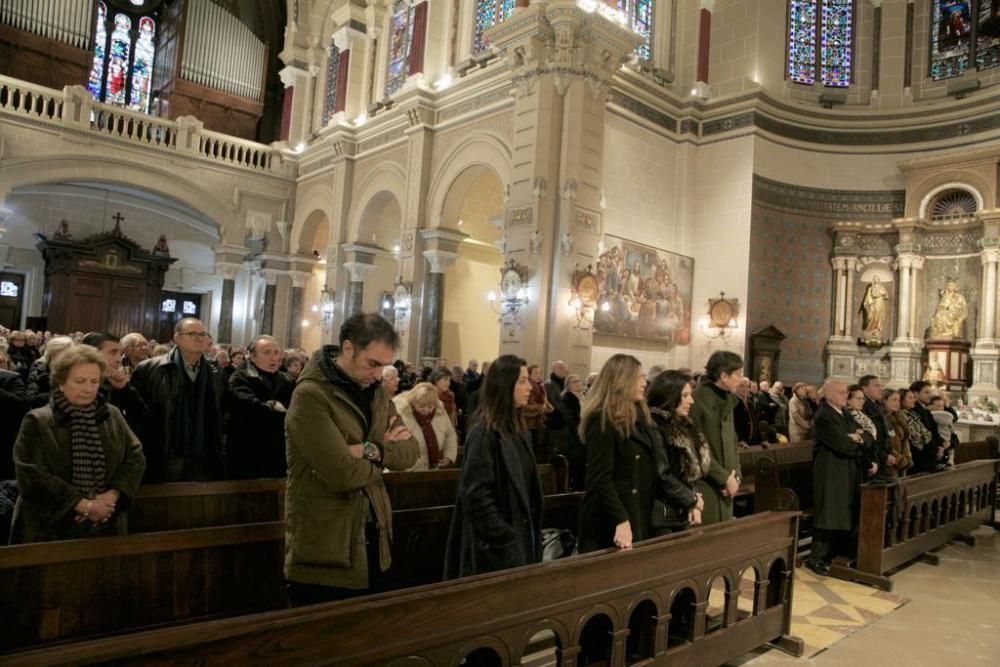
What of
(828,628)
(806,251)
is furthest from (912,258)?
(828,628)

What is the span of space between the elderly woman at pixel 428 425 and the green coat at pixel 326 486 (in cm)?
231

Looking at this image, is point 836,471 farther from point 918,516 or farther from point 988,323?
point 988,323

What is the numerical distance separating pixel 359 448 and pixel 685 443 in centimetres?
178

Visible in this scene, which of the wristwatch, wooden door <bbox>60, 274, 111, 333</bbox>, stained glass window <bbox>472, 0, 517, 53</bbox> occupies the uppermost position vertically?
stained glass window <bbox>472, 0, 517, 53</bbox>

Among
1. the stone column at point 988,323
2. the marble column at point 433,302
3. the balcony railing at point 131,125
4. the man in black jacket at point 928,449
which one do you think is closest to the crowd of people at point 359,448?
the man in black jacket at point 928,449

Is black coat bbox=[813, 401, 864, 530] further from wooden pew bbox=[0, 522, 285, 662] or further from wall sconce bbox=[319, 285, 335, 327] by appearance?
wall sconce bbox=[319, 285, 335, 327]

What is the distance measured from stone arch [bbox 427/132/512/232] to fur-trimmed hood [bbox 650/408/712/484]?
8429 millimetres

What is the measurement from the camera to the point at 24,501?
2.67m

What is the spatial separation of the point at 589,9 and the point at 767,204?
5.01m

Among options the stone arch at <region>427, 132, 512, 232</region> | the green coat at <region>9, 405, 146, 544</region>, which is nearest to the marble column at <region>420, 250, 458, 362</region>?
the stone arch at <region>427, 132, 512, 232</region>

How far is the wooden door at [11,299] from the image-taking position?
15250mm

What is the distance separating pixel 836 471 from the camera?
5.13 metres

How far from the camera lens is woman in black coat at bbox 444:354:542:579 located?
8.43ft

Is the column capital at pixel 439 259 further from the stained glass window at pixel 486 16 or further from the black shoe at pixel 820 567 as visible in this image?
the black shoe at pixel 820 567
